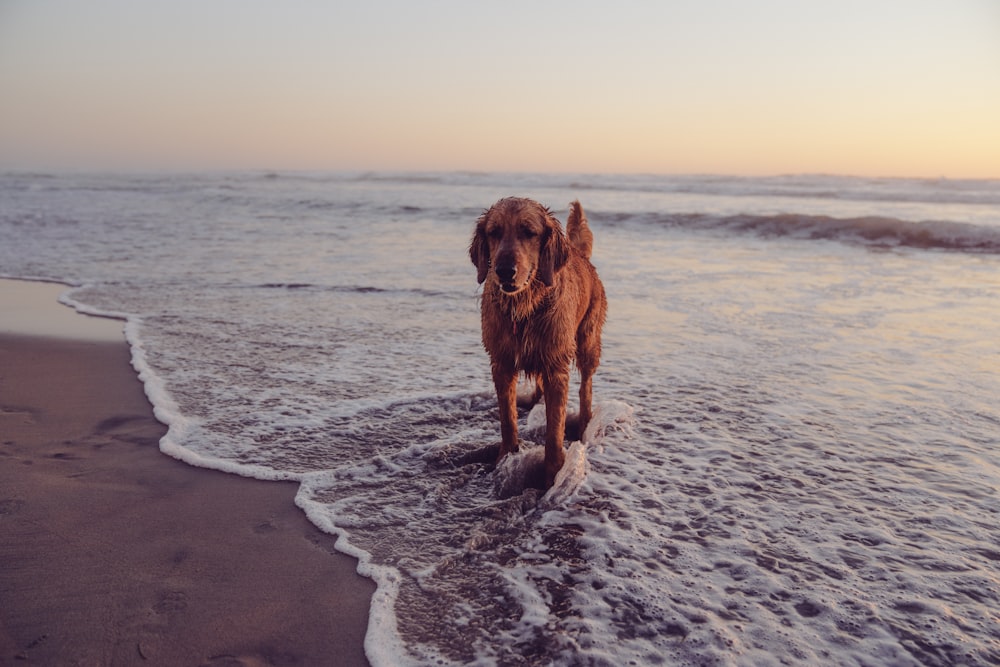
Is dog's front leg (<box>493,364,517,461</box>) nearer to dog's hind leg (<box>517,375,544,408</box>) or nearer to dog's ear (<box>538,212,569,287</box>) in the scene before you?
dog's ear (<box>538,212,569,287</box>)

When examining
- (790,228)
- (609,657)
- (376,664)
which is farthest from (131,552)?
(790,228)

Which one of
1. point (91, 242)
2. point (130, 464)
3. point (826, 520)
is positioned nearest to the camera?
point (826, 520)

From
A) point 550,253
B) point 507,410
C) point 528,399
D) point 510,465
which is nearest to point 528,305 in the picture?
point 550,253

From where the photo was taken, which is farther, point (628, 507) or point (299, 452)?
point (299, 452)

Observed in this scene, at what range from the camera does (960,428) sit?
16.1 ft

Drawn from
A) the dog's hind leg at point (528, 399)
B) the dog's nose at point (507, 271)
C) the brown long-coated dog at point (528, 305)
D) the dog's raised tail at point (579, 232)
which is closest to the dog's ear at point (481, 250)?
the brown long-coated dog at point (528, 305)

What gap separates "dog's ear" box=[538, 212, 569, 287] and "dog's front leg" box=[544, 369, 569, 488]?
0.60m

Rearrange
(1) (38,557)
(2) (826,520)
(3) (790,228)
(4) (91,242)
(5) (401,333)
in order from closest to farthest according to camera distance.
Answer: (1) (38,557)
(2) (826,520)
(5) (401,333)
(4) (91,242)
(3) (790,228)

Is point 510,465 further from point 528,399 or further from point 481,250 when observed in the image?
point 528,399

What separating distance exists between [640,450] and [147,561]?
10.0 feet

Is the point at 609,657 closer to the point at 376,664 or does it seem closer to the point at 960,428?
the point at 376,664

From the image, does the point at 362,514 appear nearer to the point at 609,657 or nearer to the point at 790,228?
the point at 609,657

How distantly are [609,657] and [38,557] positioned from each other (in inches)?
106

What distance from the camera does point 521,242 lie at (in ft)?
12.6
